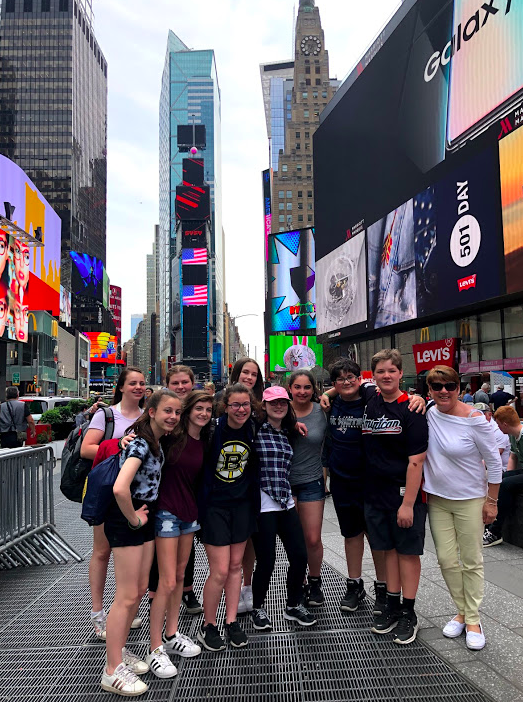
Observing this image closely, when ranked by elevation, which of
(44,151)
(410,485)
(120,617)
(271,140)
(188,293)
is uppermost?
(271,140)

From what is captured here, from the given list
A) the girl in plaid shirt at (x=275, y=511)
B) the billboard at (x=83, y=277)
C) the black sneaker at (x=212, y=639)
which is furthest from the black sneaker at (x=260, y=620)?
the billboard at (x=83, y=277)

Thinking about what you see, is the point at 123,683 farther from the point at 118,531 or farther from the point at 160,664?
the point at 118,531

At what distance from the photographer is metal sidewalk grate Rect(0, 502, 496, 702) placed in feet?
10.8

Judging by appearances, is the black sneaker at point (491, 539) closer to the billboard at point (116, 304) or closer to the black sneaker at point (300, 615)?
the black sneaker at point (300, 615)

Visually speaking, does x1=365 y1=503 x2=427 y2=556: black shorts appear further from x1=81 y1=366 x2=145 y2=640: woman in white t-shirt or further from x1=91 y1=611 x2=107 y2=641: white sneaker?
x1=91 y1=611 x2=107 y2=641: white sneaker

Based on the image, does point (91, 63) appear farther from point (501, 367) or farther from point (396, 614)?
point (396, 614)

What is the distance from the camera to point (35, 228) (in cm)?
4034

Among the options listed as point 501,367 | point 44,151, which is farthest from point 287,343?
point 44,151

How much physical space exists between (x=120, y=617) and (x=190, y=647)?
0.73 meters

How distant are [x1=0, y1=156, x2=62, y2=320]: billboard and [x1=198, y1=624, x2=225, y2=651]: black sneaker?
29176 mm

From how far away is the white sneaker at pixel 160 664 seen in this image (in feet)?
11.5

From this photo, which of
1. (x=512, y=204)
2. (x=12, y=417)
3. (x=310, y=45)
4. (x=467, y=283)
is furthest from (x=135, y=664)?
(x=310, y=45)

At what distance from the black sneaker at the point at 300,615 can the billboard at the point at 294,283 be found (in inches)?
2014

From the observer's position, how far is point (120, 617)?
336cm
